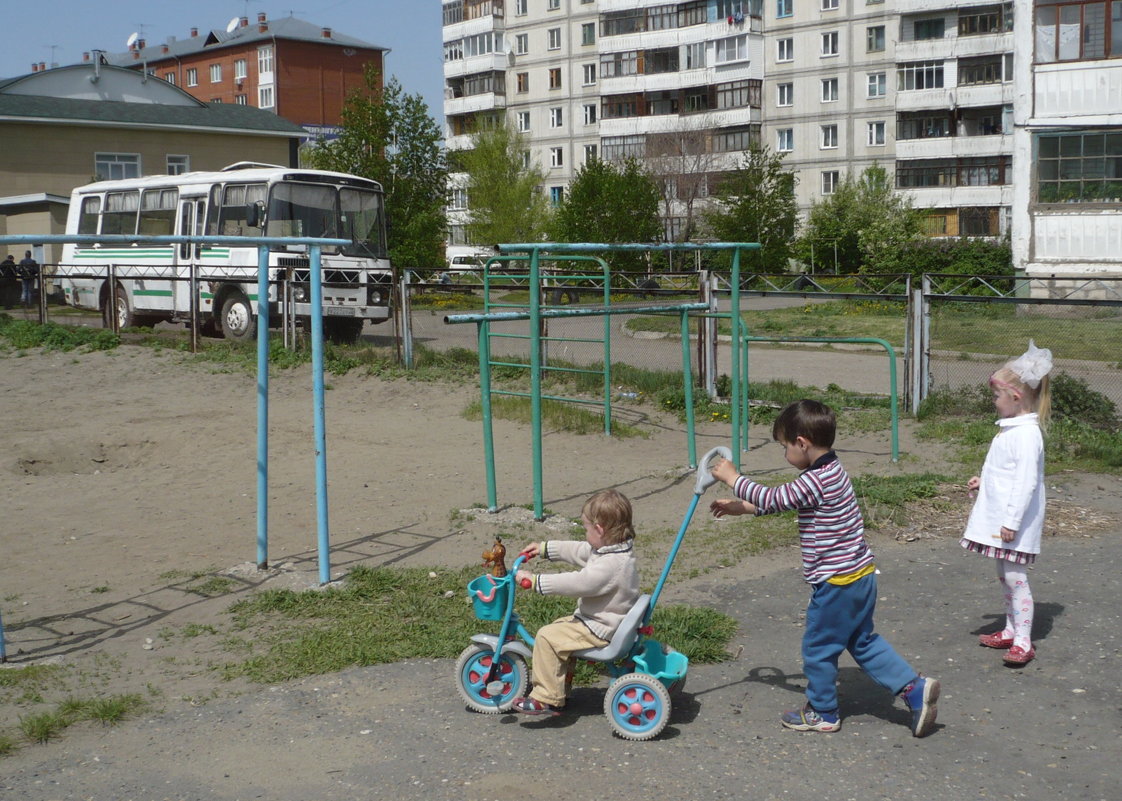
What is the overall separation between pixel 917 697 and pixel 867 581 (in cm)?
45

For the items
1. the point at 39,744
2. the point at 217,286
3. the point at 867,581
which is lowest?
the point at 39,744

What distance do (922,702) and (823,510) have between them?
771mm

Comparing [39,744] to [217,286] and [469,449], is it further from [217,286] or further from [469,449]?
[217,286]

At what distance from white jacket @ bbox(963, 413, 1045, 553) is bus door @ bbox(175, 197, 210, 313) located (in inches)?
637

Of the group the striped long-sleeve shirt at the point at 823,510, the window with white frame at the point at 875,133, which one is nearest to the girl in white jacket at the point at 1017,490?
the striped long-sleeve shirt at the point at 823,510

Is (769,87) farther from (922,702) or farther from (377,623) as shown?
(922,702)

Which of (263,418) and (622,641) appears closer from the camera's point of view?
(622,641)

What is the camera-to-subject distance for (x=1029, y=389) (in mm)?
5055

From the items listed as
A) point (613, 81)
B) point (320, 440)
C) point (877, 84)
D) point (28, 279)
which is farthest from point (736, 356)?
point (613, 81)

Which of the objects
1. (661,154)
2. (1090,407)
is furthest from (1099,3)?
(661,154)

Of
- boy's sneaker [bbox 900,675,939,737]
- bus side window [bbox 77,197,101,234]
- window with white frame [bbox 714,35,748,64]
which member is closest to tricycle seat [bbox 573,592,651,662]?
boy's sneaker [bbox 900,675,939,737]

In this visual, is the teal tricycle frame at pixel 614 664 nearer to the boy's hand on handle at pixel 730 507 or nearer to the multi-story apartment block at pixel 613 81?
the boy's hand on handle at pixel 730 507

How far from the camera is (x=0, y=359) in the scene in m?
16.8

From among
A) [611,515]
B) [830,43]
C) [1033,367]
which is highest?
[830,43]
